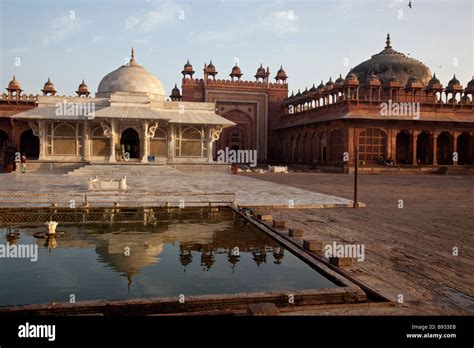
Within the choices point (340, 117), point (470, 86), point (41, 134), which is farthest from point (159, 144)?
point (470, 86)

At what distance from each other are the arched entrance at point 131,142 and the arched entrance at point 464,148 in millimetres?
26945

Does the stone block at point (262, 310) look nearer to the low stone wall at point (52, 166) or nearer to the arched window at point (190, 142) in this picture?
the low stone wall at point (52, 166)

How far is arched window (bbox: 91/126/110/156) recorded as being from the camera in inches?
1107

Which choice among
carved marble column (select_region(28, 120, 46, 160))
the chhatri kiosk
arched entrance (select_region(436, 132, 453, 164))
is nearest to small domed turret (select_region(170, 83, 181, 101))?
the chhatri kiosk

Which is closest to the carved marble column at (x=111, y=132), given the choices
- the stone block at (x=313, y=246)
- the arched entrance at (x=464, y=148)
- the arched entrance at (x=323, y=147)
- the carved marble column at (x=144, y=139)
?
the carved marble column at (x=144, y=139)

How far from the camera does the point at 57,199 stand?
1172 centimetres

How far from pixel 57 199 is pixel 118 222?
3673mm

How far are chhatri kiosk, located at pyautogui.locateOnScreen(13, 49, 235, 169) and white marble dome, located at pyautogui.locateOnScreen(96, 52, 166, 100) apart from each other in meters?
0.25

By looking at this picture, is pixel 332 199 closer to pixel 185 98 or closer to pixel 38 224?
pixel 38 224

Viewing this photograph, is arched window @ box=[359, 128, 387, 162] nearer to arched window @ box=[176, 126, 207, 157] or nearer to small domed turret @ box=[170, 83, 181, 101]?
arched window @ box=[176, 126, 207, 157]

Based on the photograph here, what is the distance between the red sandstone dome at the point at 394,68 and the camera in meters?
44.5

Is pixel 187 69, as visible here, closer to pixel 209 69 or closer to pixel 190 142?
pixel 209 69

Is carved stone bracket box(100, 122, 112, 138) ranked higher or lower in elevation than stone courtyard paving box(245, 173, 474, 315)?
higher

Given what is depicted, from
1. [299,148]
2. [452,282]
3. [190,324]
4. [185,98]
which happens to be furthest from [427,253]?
[185,98]
